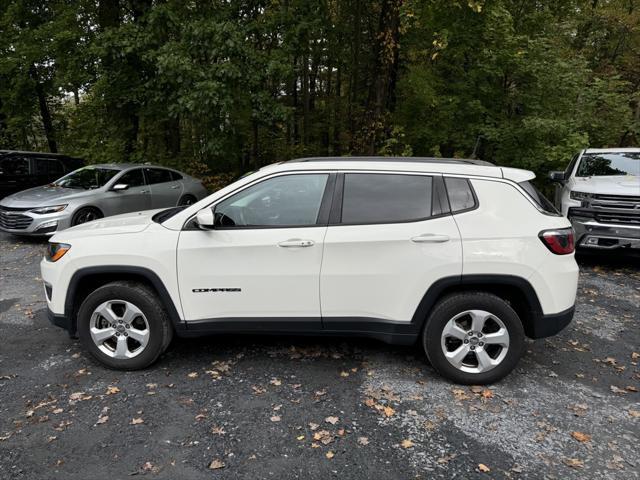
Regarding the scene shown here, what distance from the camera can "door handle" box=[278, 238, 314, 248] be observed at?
3600 mm

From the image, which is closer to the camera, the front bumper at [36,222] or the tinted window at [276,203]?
the tinted window at [276,203]

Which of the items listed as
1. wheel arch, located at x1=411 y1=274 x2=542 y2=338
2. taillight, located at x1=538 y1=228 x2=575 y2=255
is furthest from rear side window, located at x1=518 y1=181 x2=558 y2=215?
wheel arch, located at x1=411 y1=274 x2=542 y2=338

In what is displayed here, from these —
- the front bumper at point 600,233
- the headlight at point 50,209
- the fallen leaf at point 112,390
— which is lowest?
the fallen leaf at point 112,390

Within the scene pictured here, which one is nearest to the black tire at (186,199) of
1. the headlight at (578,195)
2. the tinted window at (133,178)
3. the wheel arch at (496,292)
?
the tinted window at (133,178)

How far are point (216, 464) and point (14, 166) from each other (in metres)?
11.5

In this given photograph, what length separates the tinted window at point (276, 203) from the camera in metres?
3.74

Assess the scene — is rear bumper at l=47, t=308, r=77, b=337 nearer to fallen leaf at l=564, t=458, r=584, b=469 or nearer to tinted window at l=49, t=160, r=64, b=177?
fallen leaf at l=564, t=458, r=584, b=469

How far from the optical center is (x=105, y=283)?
13.1ft

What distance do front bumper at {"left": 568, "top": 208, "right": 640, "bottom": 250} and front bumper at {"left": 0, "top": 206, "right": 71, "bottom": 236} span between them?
876cm

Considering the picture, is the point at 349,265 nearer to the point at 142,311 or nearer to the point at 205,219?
the point at 205,219

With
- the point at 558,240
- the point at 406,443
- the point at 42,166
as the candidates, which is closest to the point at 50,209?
the point at 42,166

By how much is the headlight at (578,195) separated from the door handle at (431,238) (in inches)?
194

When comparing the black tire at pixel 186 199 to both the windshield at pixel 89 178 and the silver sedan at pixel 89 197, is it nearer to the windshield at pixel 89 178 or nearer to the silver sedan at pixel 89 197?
the silver sedan at pixel 89 197

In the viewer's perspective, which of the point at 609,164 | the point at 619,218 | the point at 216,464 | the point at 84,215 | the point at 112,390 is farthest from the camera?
→ the point at 84,215
